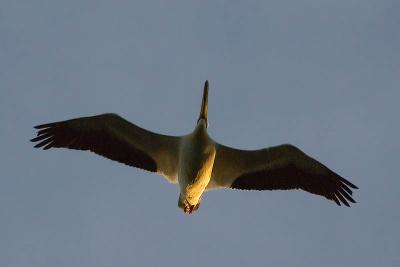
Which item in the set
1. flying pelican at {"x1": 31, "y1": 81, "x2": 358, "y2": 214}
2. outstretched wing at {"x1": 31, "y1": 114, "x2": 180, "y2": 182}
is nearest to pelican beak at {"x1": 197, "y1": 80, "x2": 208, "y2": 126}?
flying pelican at {"x1": 31, "y1": 81, "x2": 358, "y2": 214}

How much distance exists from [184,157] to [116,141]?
164 centimetres

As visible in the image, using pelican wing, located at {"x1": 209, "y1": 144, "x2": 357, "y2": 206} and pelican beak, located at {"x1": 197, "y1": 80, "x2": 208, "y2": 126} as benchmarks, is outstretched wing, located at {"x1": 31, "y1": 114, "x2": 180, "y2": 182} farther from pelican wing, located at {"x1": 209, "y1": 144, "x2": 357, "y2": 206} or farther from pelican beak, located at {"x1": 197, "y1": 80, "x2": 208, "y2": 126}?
pelican wing, located at {"x1": 209, "y1": 144, "x2": 357, "y2": 206}

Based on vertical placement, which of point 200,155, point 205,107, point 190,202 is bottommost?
point 190,202

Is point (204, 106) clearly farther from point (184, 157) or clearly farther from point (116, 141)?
point (116, 141)

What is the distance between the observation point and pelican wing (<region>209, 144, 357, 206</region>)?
16906 millimetres

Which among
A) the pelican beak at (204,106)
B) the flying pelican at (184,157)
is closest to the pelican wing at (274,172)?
the flying pelican at (184,157)

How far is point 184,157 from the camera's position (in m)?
16.2

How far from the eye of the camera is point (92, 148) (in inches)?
659

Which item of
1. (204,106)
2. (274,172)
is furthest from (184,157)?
(274,172)

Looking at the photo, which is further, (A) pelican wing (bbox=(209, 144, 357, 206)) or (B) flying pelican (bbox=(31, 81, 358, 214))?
(A) pelican wing (bbox=(209, 144, 357, 206))

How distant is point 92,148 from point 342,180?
5.59 m

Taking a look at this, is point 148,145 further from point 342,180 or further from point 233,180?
point 342,180

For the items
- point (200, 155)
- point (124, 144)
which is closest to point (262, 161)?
point (200, 155)

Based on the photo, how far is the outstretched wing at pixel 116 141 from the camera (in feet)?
54.7
